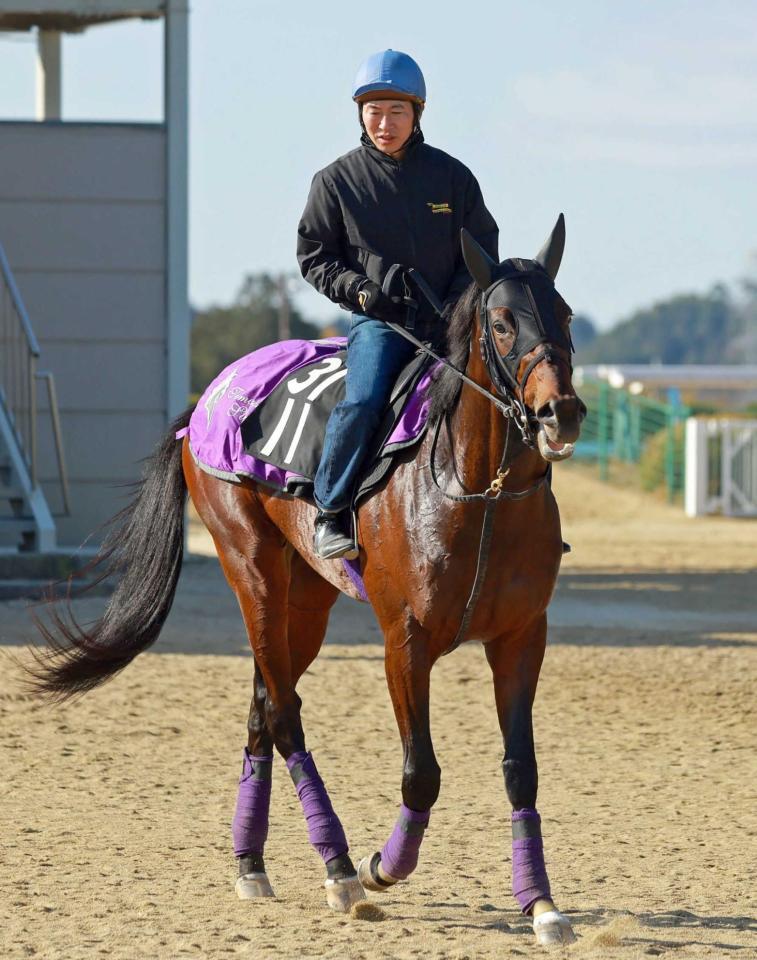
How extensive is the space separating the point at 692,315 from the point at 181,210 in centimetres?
16807

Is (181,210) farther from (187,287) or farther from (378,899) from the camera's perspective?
(378,899)

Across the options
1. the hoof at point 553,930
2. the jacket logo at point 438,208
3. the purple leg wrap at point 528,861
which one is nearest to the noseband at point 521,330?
the jacket logo at point 438,208

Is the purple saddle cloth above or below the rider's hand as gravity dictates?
below

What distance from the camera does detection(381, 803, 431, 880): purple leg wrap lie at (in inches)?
202

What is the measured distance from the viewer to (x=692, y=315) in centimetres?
18088

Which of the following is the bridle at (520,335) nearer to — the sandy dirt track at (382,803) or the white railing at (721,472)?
the sandy dirt track at (382,803)

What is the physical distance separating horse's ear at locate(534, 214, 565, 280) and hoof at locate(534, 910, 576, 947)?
1.93 m

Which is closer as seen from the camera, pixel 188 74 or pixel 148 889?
pixel 148 889

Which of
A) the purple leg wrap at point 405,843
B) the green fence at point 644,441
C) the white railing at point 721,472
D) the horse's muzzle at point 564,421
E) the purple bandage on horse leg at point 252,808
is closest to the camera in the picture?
the horse's muzzle at point 564,421

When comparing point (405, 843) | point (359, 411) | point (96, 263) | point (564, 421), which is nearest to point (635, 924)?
point (405, 843)

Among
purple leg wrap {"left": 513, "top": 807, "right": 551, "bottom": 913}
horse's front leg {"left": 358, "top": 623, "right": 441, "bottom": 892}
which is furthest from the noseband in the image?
purple leg wrap {"left": 513, "top": 807, "right": 551, "bottom": 913}

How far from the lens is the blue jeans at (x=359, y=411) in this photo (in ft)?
17.4

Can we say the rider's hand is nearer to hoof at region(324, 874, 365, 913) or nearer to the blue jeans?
the blue jeans

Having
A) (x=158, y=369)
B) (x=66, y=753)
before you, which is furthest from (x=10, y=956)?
(x=158, y=369)
